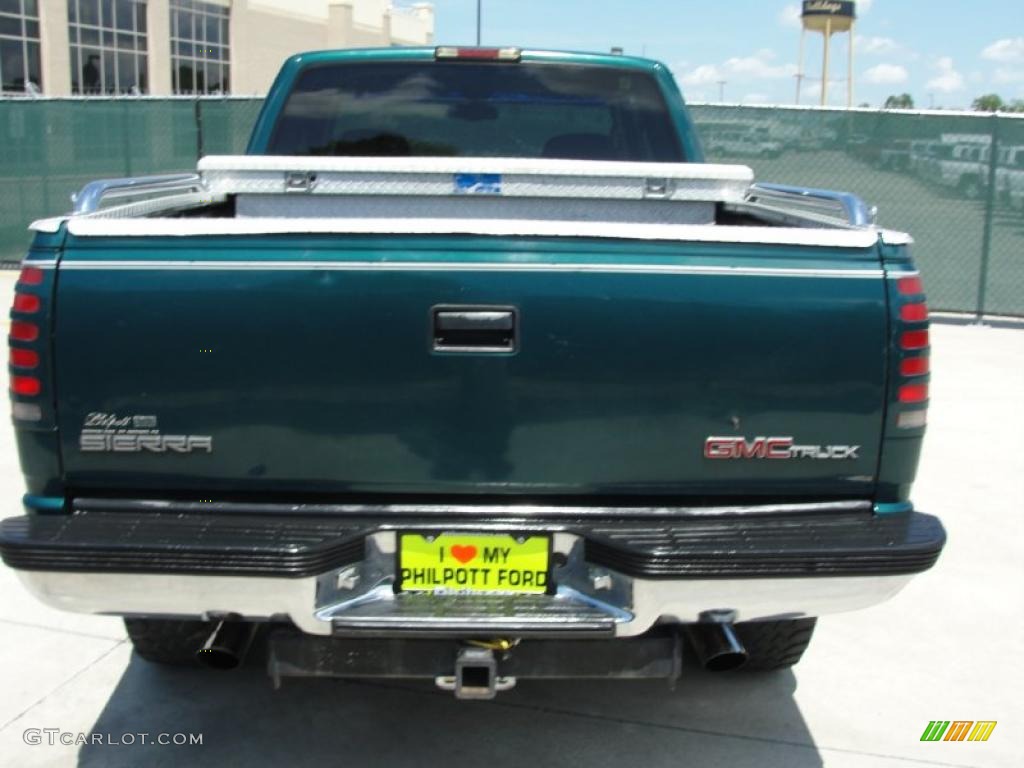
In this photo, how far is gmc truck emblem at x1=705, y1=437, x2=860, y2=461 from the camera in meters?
2.91

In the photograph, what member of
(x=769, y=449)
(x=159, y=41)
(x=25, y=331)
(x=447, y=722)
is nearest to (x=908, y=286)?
(x=769, y=449)

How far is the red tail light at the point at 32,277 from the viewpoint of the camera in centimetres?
285

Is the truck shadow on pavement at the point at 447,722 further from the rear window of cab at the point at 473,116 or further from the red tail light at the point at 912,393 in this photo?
the rear window of cab at the point at 473,116

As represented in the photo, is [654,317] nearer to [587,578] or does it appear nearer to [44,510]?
[587,578]

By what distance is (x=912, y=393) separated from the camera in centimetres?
296

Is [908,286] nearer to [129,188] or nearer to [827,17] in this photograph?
[129,188]

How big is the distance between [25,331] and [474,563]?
126cm

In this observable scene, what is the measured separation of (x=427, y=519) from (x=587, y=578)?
429 mm

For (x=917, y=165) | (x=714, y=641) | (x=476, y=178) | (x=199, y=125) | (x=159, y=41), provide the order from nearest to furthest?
(x=714, y=641) < (x=476, y=178) < (x=917, y=165) < (x=199, y=125) < (x=159, y=41)

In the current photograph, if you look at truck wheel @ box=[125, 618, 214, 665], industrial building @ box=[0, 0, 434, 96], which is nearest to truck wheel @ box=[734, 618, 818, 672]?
truck wheel @ box=[125, 618, 214, 665]

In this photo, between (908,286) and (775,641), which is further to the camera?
(775,641)

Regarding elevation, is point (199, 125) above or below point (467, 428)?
above

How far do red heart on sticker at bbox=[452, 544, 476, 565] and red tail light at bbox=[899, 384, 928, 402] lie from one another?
1.15m

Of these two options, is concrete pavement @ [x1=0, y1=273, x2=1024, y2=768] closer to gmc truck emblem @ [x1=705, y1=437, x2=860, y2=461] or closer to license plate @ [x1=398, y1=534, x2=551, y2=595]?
license plate @ [x1=398, y1=534, x2=551, y2=595]
